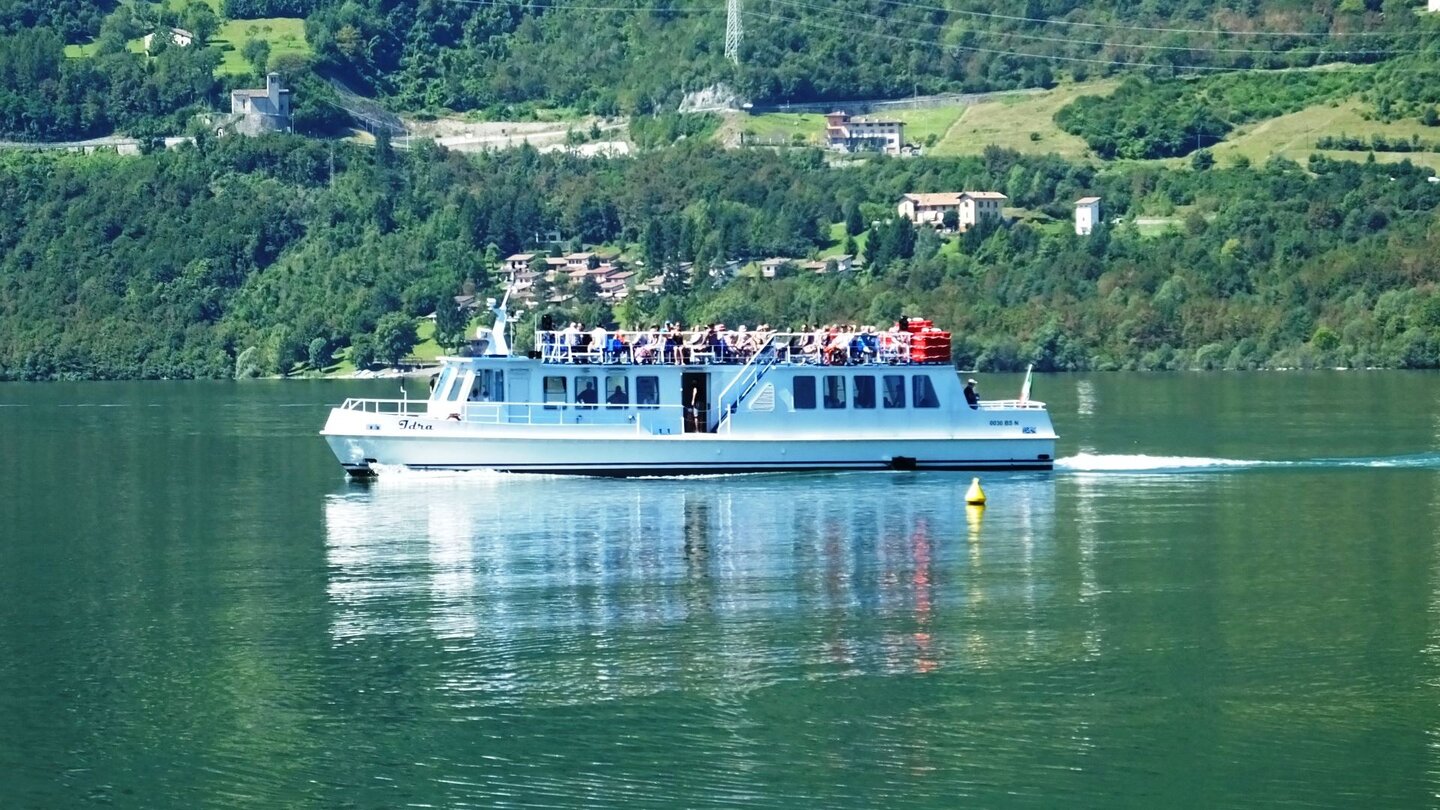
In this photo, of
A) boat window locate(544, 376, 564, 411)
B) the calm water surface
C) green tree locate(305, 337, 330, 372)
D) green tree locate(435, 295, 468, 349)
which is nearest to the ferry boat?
boat window locate(544, 376, 564, 411)

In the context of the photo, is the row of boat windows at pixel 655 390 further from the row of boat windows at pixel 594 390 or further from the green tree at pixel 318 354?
the green tree at pixel 318 354

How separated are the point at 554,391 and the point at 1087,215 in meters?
132

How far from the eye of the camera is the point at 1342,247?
173625 mm

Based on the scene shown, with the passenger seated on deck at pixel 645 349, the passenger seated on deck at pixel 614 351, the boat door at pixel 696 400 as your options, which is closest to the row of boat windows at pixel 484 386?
the passenger seated on deck at pixel 614 351

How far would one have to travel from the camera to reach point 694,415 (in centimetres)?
6862

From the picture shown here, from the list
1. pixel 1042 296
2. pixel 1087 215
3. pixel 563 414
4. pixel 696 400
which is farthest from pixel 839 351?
pixel 1087 215

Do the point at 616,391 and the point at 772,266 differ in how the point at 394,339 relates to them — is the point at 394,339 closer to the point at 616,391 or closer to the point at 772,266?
the point at 772,266

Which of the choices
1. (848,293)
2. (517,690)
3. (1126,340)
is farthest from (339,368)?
(517,690)

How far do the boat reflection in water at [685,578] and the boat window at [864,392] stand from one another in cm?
226

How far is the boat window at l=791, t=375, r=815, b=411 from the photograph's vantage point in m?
68.3

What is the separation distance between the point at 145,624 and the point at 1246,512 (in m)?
28.1

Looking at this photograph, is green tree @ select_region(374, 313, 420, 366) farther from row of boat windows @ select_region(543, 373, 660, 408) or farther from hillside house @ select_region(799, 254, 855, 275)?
row of boat windows @ select_region(543, 373, 660, 408)

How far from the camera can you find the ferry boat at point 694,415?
2640 inches

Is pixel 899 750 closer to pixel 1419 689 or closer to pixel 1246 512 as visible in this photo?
pixel 1419 689
